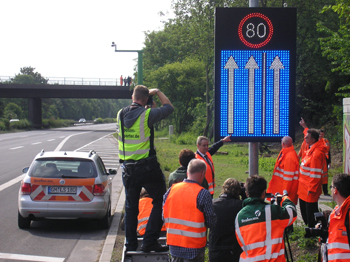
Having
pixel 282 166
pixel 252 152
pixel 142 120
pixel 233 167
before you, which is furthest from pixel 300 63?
pixel 142 120

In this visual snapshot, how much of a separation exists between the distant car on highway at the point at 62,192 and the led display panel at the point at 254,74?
12.1 ft

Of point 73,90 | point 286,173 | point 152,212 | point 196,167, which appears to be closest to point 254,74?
point 196,167

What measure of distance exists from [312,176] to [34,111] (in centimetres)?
6863

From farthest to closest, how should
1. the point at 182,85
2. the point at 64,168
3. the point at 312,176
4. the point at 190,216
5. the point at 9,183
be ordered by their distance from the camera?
the point at 182,85 < the point at 9,183 < the point at 64,168 < the point at 312,176 < the point at 190,216

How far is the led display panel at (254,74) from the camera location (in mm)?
5754

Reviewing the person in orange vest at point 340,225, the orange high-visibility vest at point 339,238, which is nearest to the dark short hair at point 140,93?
the person in orange vest at point 340,225

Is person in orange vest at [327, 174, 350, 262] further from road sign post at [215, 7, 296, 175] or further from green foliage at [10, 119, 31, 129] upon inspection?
green foliage at [10, 119, 31, 129]

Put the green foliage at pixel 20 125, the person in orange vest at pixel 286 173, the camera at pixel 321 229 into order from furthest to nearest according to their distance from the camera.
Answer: the green foliage at pixel 20 125 → the person in orange vest at pixel 286 173 → the camera at pixel 321 229

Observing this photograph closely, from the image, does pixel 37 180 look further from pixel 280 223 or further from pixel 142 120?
pixel 280 223

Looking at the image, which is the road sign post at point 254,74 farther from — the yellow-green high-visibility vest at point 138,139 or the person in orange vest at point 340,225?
the person in orange vest at point 340,225

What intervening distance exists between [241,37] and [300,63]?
20066 millimetres

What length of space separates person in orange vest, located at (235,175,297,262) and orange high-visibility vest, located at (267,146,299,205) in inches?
143

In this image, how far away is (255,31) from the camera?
5.82 metres

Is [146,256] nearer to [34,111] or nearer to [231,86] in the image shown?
[231,86]
